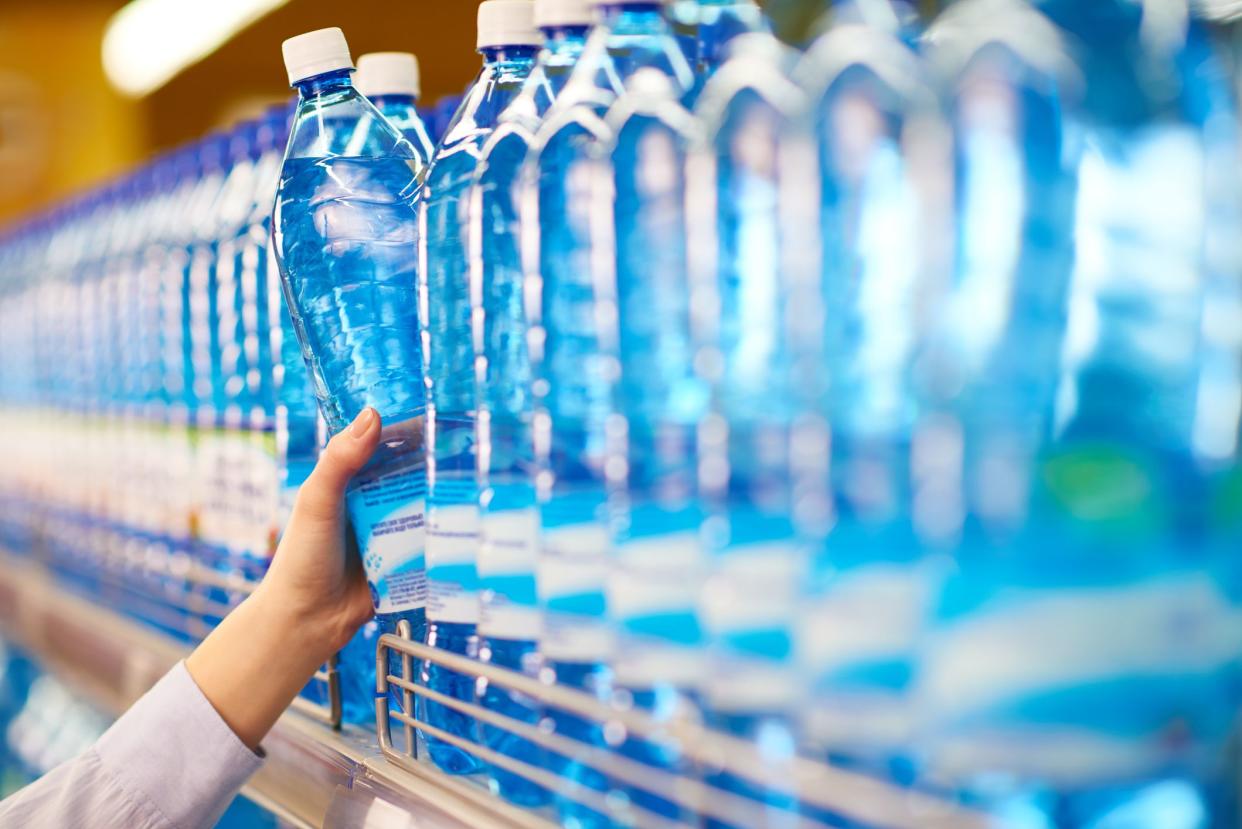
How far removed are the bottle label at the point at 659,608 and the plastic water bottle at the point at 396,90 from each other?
0.48 metres

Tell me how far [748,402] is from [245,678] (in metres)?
0.55

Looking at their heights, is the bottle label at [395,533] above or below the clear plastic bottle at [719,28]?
below

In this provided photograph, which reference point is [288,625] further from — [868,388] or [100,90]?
[100,90]

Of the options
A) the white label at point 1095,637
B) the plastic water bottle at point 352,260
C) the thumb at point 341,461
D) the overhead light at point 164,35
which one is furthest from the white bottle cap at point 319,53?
the overhead light at point 164,35

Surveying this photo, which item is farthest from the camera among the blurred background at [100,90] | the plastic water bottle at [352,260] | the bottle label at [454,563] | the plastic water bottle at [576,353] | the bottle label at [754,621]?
the blurred background at [100,90]

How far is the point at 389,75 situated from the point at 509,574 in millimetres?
462

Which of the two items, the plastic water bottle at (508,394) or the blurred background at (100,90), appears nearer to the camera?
the plastic water bottle at (508,394)

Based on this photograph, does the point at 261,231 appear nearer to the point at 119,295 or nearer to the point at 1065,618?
the point at 119,295

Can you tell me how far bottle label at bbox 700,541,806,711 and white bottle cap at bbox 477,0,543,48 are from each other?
1.32 feet

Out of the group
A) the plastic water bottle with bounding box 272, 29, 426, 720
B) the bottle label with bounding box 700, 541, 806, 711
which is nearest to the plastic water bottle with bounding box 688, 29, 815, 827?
the bottle label with bounding box 700, 541, 806, 711

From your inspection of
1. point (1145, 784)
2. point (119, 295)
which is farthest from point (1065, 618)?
point (119, 295)

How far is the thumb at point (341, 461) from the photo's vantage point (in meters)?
0.82

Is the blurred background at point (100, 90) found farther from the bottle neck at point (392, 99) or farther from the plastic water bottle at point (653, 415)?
the plastic water bottle at point (653, 415)

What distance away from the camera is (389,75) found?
976 millimetres
